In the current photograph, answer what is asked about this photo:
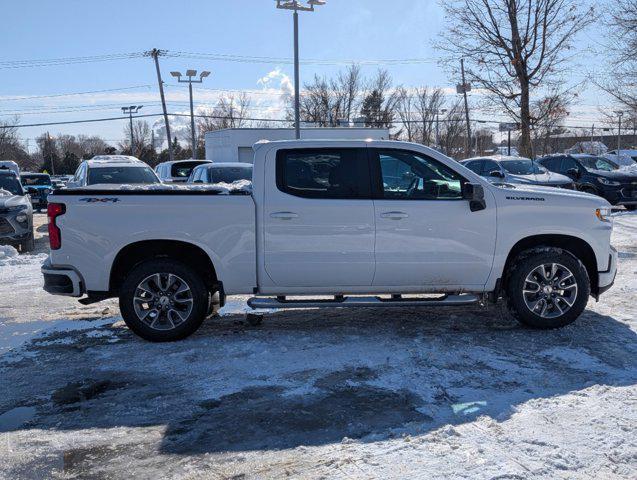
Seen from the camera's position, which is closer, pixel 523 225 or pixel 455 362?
pixel 455 362

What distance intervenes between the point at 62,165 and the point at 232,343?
270ft

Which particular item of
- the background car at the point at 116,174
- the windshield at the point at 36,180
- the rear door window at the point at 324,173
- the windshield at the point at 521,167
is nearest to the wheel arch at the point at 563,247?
the rear door window at the point at 324,173

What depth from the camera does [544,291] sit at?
20.5 feet

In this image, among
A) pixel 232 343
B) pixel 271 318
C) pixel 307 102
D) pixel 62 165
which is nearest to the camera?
pixel 232 343

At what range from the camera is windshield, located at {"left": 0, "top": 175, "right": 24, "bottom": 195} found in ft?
50.9

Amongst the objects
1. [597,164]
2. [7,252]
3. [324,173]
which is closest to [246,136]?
[597,164]

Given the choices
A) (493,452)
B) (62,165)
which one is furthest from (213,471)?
(62,165)

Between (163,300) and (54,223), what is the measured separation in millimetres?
1261

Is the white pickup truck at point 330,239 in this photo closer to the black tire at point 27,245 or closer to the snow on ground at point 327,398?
the snow on ground at point 327,398

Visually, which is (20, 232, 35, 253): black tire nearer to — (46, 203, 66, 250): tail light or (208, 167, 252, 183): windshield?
(208, 167, 252, 183): windshield

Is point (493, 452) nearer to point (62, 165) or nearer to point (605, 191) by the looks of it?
point (605, 191)

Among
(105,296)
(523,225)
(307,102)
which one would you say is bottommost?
(105,296)

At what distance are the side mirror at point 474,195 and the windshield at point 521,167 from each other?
39.7 feet

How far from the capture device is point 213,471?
3.62m
